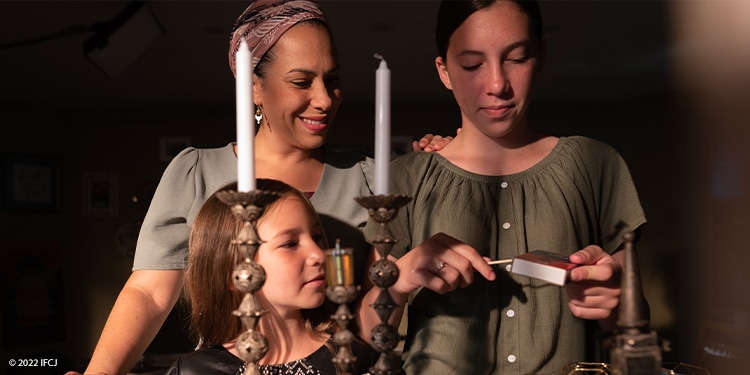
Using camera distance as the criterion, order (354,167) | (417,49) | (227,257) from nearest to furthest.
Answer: (227,257), (354,167), (417,49)

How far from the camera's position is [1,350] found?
131cm

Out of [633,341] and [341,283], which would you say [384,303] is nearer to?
[341,283]

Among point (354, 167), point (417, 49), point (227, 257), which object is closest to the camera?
point (227, 257)

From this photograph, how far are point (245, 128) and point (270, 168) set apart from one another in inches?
Answer: 15.6

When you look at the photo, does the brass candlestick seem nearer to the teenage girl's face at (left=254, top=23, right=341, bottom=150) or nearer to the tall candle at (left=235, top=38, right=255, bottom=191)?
the tall candle at (left=235, top=38, right=255, bottom=191)

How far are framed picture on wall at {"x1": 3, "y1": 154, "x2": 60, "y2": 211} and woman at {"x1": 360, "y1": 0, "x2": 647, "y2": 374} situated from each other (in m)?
0.65

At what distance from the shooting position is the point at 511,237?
3.11 ft

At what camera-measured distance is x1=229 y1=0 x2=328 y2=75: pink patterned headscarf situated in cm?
99

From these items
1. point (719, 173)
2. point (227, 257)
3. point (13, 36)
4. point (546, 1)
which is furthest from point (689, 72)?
point (13, 36)

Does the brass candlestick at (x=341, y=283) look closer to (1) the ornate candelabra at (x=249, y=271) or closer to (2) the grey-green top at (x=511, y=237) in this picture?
(1) the ornate candelabra at (x=249, y=271)

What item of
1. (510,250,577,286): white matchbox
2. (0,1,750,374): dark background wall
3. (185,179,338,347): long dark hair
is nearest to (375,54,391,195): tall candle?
(510,250,577,286): white matchbox

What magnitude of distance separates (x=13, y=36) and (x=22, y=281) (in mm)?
446

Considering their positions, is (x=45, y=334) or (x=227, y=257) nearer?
(x=227, y=257)

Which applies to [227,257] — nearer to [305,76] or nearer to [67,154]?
[305,76]
